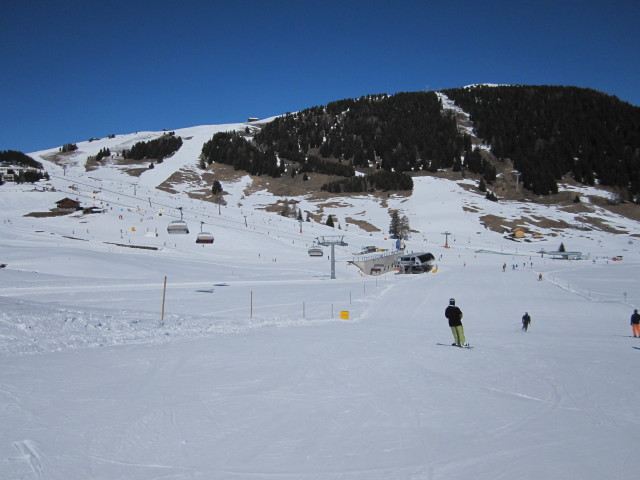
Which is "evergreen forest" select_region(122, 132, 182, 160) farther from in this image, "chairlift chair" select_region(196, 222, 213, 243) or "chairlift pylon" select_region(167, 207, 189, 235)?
"chairlift chair" select_region(196, 222, 213, 243)

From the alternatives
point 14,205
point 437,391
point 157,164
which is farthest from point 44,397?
point 157,164

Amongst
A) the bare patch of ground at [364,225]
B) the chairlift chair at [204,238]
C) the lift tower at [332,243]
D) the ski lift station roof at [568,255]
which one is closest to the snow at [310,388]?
the lift tower at [332,243]

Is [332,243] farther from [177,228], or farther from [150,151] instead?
[150,151]

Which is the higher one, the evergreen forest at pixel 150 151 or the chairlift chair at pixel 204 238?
the evergreen forest at pixel 150 151

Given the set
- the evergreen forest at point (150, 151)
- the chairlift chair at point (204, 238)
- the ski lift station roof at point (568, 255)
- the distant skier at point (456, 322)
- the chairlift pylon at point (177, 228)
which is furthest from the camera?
the evergreen forest at point (150, 151)

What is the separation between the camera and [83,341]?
1184cm

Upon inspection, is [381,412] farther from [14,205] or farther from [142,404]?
[14,205]

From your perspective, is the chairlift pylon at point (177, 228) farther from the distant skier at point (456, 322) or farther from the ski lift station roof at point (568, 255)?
the ski lift station roof at point (568, 255)

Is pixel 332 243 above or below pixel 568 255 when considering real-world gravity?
above

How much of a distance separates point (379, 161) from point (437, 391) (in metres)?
185

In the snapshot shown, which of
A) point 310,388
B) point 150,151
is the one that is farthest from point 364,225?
point 150,151

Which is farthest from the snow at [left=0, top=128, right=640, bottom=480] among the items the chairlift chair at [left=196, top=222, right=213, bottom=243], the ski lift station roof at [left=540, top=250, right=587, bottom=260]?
the ski lift station roof at [left=540, top=250, right=587, bottom=260]

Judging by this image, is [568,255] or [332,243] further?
[568,255]

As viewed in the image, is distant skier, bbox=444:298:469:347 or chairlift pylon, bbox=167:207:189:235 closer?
distant skier, bbox=444:298:469:347
